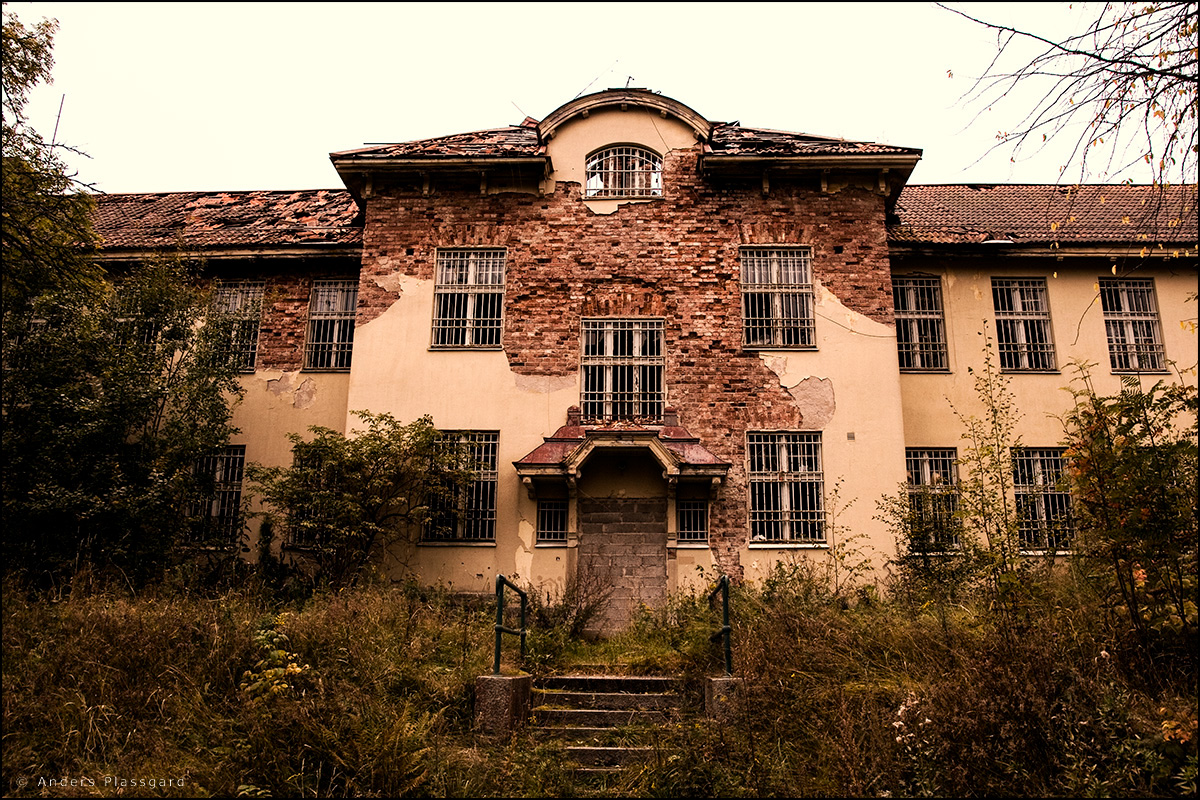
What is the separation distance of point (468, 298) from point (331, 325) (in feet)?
9.28

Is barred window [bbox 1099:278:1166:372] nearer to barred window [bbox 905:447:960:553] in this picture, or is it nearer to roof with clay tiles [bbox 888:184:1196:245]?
roof with clay tiles [bbox 888:184:1196:245]

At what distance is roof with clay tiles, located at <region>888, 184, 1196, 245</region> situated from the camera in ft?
51.1

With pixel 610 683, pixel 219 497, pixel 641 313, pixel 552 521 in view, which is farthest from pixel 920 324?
pixel 219 497

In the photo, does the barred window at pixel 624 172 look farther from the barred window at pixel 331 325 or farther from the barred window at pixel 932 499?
the barred window at pixel 932 499

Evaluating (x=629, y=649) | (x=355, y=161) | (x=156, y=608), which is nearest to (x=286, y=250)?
(x=355, y=161)

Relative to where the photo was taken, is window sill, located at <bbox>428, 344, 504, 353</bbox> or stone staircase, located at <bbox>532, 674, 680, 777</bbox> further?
window sill, located at <bbox>428, 344, 504, 353</bbox>

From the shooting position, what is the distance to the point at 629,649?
10961 mm

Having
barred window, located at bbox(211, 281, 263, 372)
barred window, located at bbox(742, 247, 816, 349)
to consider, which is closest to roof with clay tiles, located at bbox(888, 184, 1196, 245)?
Answer: barred window, located at bbox(742, 247, 816, 349)

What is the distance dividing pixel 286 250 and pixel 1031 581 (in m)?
13.2

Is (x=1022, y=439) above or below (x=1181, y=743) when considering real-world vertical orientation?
above

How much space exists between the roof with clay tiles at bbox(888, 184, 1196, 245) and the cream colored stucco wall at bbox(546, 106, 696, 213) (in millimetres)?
4414

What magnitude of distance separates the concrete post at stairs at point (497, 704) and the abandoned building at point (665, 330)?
197 inches

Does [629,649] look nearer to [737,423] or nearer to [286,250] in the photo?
[737,423]

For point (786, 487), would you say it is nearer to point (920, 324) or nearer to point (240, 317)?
point (920, 324)
